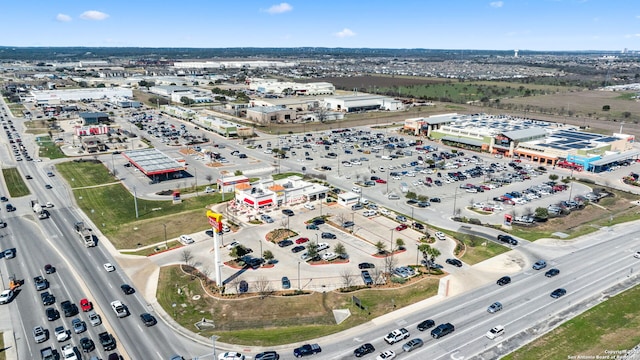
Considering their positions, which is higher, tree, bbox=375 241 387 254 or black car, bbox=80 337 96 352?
tree, bbox=375 241 387 254

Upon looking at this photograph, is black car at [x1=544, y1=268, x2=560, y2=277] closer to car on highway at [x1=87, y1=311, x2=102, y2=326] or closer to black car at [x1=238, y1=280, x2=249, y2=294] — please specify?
black car at [x1=238, y1=280, x2=249, y2=294]

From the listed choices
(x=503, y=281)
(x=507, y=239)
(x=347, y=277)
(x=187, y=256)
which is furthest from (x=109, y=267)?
(x=507, y=239)

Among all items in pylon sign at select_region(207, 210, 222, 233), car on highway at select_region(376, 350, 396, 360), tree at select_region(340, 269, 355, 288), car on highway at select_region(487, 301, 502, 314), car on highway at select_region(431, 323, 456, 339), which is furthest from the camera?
tree at select_region(340, 269, 355, 288)

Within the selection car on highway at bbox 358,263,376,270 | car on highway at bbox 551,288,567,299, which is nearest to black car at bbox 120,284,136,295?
car on highway at bbox 358,263,376,270

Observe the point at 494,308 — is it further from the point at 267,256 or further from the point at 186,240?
the point at 186,240

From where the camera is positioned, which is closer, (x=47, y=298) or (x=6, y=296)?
(x=47, y=298)

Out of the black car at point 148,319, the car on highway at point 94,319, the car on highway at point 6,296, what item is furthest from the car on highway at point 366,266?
the car on highway at point 6,296

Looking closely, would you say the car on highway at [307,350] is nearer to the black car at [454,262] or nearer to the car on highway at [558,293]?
the black car at [454,262]
